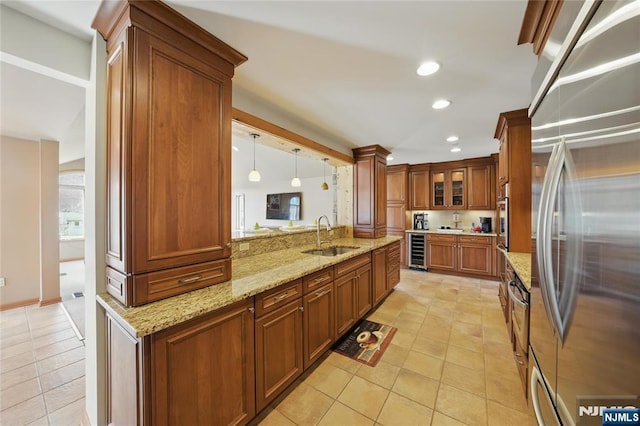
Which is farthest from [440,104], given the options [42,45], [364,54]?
[42,45]

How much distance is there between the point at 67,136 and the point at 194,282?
12.5 ft

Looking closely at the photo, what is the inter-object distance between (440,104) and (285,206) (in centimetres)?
611

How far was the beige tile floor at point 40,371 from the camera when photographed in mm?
1767

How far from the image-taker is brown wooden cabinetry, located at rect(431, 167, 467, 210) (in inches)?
213

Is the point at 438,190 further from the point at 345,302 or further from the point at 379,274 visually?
the point at 345,302

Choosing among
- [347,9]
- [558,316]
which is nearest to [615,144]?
[558,316]

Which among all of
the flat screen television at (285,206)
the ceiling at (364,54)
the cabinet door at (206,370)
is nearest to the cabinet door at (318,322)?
the cabinet door at (206,370)

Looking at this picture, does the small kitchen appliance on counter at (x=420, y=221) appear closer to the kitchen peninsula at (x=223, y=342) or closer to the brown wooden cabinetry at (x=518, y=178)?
the brown wooden cabinetry at (x=518, y=178)

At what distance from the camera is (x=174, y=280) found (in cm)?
139

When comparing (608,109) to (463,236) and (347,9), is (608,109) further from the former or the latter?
(463,236)

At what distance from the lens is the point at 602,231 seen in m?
0.66

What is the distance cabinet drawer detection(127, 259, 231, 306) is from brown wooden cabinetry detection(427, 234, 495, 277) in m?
4.95

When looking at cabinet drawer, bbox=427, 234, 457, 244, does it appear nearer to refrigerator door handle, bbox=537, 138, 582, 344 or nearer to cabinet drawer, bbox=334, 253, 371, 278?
cabinet drawer, bbox=334, 253, 371, 278

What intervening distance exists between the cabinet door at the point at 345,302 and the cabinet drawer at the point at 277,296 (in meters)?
0.66
